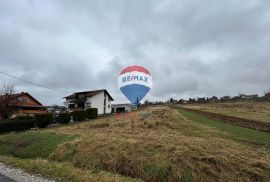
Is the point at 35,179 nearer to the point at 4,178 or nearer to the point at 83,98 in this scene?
the point at 4,178

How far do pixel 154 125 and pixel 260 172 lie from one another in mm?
13359

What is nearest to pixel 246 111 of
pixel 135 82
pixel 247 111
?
pixel 247 111

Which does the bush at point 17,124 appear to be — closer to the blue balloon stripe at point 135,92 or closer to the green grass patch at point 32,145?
the green grass patch at point 32,145

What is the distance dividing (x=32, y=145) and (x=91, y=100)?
197 ft

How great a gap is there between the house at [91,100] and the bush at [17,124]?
36012 millimetres

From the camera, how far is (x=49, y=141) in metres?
17.0

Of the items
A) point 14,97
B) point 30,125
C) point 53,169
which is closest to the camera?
point 53,169

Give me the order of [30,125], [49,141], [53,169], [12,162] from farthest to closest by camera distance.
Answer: [30,125] < [49,141] < [12,162] < [53,169]

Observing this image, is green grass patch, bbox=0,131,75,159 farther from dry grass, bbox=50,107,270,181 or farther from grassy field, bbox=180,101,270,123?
grassy field, bbox=180,101,270,123

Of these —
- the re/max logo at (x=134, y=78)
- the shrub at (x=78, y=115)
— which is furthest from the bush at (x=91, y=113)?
the re/max logo at (x=134, y=78)

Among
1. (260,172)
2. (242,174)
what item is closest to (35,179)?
(242,174)

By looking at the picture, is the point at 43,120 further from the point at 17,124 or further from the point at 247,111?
the point at 247,111

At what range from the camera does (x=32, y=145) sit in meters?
17.2

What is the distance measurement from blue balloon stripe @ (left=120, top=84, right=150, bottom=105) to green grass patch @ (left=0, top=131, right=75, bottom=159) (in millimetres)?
4552
